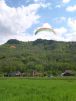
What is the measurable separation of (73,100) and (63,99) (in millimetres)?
962

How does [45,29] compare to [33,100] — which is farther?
[45,29]

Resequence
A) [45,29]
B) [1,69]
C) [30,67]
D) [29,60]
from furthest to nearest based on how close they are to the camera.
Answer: [29,60] → [30,67] → [1,69] → [45,29]

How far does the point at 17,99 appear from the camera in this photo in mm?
18375

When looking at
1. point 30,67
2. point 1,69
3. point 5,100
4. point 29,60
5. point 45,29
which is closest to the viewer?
point 5,100

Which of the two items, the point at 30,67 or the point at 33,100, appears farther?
the point at 30,67

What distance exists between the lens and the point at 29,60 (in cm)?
19638

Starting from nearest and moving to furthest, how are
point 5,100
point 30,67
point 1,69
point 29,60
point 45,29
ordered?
1. point 5,100
2. point 45,29
3. point 1,69
4. point 30,67
5. point 29,60

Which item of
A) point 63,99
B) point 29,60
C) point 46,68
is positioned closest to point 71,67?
point 46,68

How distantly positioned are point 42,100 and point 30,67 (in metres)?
146

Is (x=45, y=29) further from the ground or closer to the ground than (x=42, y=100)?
further from the ground

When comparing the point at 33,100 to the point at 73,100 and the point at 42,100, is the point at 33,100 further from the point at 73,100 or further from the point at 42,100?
the point at 73,100

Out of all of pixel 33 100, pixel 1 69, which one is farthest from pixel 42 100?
pixel 1 69

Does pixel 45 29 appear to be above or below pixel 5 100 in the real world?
above

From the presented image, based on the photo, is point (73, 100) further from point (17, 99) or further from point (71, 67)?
point (71, 67)
